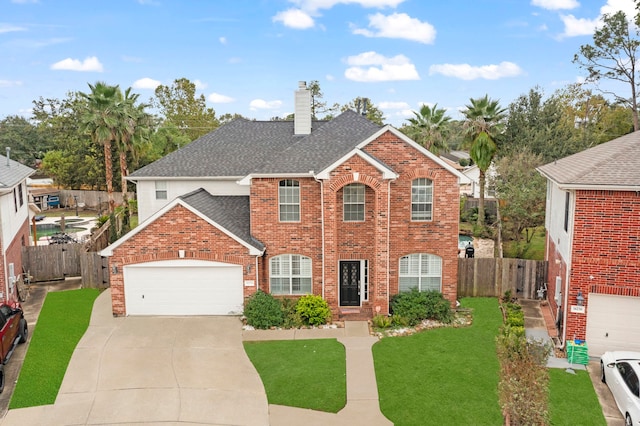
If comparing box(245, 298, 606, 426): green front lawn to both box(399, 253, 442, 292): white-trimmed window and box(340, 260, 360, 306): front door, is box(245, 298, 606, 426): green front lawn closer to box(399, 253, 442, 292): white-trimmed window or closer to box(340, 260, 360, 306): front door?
box(399, 253, 442, 292): white-trimmed window

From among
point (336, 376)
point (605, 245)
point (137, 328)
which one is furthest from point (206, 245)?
point (605, 245)

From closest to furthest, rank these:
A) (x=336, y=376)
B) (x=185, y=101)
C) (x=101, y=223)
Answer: (x=336, y=376) < (x=101, y=223) < (x=185, y=101)

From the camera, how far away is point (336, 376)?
47.9 ft

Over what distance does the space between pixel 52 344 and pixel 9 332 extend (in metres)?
1.65

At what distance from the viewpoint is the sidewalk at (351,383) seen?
12297 mm

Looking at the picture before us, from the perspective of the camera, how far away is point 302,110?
25234 millimetres

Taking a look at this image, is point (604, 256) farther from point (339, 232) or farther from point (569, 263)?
point (339, 232)

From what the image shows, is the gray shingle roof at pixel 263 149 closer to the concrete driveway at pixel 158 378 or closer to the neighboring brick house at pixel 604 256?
the concrete driveway at pixel 158 378

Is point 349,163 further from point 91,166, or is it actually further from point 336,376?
point 91,166

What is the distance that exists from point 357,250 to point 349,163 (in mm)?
3523

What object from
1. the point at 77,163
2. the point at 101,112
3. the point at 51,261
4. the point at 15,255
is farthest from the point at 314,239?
the point at 77,163

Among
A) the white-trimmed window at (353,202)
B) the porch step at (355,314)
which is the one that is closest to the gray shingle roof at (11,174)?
the white-trimmed window at (353,202)

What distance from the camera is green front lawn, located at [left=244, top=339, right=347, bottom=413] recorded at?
13.3 m

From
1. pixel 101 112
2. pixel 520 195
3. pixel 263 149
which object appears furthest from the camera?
pixel 101 112
